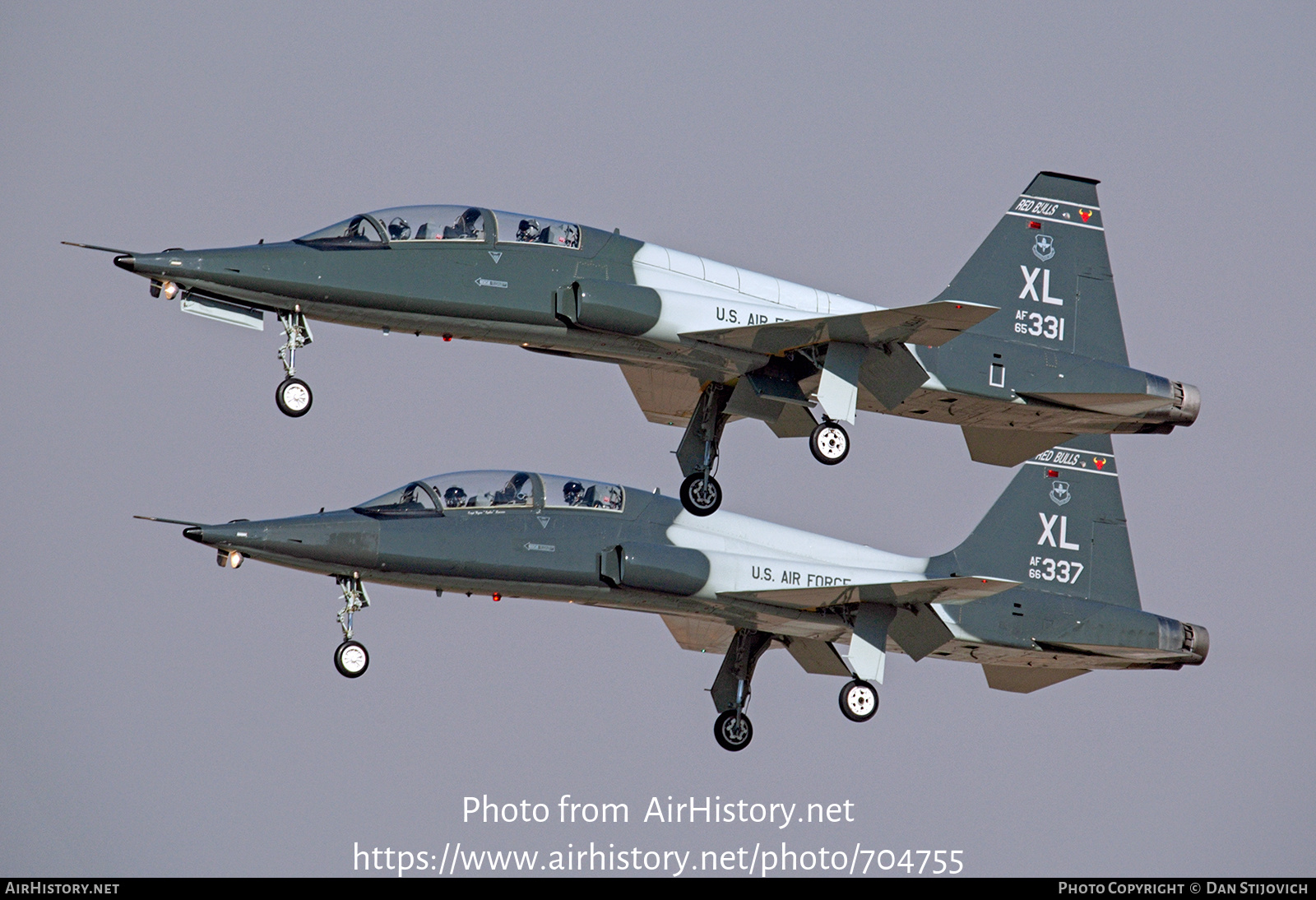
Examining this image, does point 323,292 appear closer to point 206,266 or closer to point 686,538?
point 206,266

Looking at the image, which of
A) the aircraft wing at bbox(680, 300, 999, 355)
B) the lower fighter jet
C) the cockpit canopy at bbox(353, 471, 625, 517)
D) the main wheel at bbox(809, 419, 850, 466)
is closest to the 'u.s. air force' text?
the lower fighter jet

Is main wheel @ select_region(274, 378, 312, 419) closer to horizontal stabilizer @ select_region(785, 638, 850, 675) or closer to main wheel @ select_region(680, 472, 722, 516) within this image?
main wheel @ select_region(680, 472, 722, 516)

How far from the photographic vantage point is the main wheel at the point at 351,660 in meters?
26.3

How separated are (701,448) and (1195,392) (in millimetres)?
7807

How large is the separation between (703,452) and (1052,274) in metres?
6.65

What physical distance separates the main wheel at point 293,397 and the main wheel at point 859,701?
31.3ft

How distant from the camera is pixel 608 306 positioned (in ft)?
82.3

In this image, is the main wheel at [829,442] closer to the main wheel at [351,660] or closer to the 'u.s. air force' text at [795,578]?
the 'u.s. air force' text at [795,578]

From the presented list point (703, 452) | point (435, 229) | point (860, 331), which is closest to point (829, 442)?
point (860, 331)

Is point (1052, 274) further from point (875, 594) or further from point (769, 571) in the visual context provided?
point (769, 571)

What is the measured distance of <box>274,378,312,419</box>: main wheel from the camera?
80.4ft

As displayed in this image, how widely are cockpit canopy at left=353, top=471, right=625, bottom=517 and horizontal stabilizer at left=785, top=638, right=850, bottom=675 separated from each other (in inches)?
195

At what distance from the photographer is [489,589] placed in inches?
1124

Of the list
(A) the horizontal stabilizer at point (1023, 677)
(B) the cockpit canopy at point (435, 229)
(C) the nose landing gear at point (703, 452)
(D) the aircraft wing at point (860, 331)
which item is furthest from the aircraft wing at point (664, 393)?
(A) the horizontal stabilizer at point (1023, 677)
